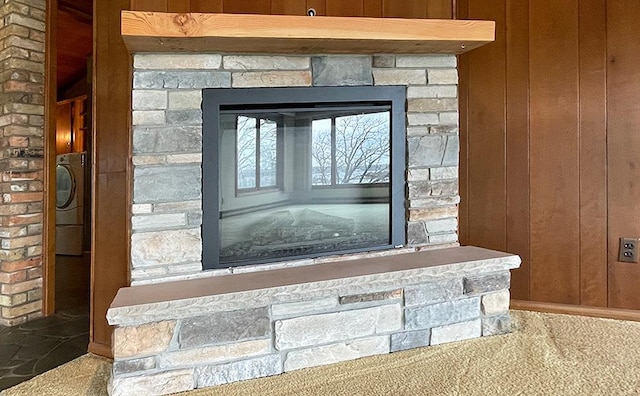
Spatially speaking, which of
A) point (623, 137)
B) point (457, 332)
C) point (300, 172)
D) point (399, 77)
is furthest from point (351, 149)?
point (623, 137)

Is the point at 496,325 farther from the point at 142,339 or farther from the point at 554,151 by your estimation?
the point at 142,339

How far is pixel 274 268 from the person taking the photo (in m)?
2.01

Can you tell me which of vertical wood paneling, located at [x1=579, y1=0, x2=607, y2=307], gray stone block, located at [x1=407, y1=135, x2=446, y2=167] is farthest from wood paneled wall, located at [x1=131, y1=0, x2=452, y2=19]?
vertical wood paneling, located at [x1=579, y1=0, x2=607, y2=307]

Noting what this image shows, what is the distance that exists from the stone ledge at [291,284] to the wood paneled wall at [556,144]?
47 cm

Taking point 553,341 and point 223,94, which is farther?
point 553,341

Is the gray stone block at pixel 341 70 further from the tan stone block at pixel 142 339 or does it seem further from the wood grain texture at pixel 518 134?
the tan stone block at pixel 142 339

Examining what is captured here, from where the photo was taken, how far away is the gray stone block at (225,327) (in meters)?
1.66

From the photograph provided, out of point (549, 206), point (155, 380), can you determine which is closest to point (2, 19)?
point (155, 380)

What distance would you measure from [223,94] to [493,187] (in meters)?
1.55

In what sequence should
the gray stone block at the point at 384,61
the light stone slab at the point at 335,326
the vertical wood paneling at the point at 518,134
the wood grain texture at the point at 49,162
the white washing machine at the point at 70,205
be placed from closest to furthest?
the light stone slab at the point at 335,326 < the gray stone block at the point at 384,61 < the vertical wood paneling at the point at 518,134 < the wood grain texture at the point at 49,162 < the white washing machine at the point at 70,205

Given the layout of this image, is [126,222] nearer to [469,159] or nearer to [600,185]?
[469,159]

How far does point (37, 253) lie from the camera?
2.92 meters

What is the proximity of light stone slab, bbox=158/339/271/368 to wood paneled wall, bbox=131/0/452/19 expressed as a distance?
140 centimetres

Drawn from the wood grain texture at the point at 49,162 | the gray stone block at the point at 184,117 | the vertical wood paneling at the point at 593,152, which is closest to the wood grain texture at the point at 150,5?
the gray stone block at the point at 184,117
